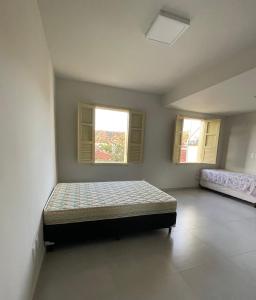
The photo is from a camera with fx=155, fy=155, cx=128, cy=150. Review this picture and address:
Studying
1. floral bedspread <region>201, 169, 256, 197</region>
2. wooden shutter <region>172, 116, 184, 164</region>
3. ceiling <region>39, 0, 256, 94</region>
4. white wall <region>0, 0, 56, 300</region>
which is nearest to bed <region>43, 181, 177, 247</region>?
white wall <region>0, 0, 56, 300</region>

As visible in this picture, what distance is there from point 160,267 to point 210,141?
413 centimetres

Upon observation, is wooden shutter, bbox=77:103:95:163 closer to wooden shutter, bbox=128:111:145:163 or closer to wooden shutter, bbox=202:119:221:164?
wooden shutter, bbox=128:111:145:163

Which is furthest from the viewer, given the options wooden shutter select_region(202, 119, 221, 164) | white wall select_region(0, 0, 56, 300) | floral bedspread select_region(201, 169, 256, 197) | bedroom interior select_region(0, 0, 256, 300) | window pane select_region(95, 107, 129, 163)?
wooden shutter select_region(202, 119, 221, 164)

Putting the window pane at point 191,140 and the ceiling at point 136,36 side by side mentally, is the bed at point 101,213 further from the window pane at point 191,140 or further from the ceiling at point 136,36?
the window pane at point 191,140

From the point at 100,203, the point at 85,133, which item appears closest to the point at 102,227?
the point at 100,203

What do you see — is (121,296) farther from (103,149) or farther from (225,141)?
(225,141)

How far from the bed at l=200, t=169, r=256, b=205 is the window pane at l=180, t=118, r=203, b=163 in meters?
0.57

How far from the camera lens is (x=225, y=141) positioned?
496 centimetres

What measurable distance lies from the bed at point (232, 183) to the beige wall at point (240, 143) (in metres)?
0.48

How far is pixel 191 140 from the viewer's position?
4902mm

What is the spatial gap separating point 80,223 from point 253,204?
392cm

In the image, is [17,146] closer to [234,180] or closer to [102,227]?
[102,227]

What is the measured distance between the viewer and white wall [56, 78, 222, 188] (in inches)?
135

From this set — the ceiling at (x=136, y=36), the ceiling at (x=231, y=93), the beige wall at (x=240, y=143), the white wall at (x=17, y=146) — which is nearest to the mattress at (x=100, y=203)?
the white wall at (x=17, y=146)
